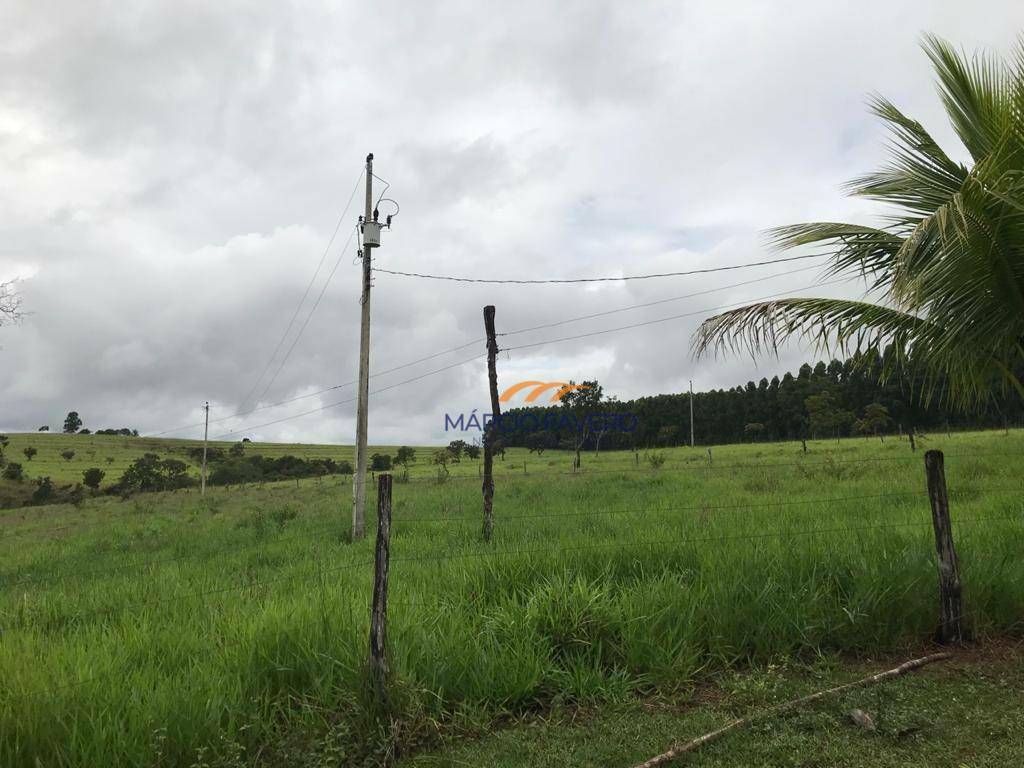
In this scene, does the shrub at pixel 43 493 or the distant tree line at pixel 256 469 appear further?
the distant tree line at pixel 256 469

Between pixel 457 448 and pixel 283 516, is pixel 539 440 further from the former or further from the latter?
pixel 283 516

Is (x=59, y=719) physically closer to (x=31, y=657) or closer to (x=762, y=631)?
(x=31, y=657)

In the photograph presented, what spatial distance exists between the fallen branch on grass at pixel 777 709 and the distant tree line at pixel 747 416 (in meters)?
44.1

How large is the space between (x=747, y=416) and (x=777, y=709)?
85.8 metres

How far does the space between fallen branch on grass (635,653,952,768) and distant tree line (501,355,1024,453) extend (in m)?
44.1

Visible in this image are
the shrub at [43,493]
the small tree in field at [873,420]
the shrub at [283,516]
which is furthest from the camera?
the small tree in field at [873,420]

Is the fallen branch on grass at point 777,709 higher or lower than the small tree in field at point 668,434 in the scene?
lower

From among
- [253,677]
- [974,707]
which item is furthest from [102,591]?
[974,707]

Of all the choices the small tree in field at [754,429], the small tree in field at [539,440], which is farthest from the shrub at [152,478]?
the small tree in field at [754,429]

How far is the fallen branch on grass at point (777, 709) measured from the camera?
3174 millimetres

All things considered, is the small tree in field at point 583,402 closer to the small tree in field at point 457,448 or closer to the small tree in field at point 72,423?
the small tree in field at point 457,448

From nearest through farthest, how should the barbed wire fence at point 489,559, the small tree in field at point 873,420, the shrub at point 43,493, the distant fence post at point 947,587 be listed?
the barbed wire fence at point 489,559 → the distant fence post at point 947,587 → the shrub at point 43,493 → the small tree in field at point 873,420

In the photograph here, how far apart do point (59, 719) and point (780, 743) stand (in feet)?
12.8

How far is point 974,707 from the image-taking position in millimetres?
3684
